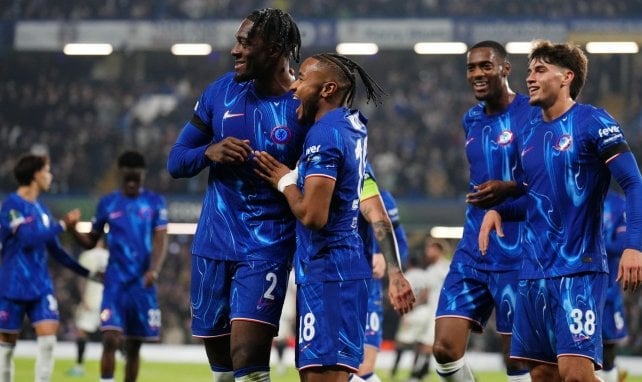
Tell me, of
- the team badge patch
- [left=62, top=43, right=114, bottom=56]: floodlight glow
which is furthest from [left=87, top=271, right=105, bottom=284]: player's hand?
[left=62, top=43, right=114, bottom=56]: floodlight glow

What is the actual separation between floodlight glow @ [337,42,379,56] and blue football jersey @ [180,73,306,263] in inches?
883

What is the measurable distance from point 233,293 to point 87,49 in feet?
83.4

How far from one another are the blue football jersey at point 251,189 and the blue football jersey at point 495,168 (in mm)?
1642

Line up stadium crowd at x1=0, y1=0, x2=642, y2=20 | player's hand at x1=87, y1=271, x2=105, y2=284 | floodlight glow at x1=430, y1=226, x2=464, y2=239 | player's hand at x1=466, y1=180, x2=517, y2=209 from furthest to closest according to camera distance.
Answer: stadium crowd at x1=0, y1=0, x2=642, y2=20
floodlight glow at x1=430, y1=226, x2=464, y2=239
player's hand at x1=87, y1=271, x2=105, y2=284
player's hand at x1=466, y1=180, x2=517, y2=209

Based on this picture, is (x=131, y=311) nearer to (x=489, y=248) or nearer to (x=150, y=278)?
(x=150, y=278)

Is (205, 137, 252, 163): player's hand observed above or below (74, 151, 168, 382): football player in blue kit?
above

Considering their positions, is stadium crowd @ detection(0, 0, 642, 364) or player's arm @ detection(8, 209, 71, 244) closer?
player's arm @ detection(8, 209, 71, 244)

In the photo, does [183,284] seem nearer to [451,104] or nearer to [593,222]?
[451,104]

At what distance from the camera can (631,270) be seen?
17.4ft

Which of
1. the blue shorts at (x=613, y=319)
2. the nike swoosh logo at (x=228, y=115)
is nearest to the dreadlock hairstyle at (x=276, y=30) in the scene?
the nike swoosh logo at (x=228, y=115)

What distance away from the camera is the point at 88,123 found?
Result: 29.1m

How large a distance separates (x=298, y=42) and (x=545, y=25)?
73.3 feet

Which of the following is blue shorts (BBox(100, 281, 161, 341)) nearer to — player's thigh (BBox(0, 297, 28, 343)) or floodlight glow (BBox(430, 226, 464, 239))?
player's thigh (BBox(0, 297, 28, 343))

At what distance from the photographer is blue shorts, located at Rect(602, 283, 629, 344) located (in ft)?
31.3
